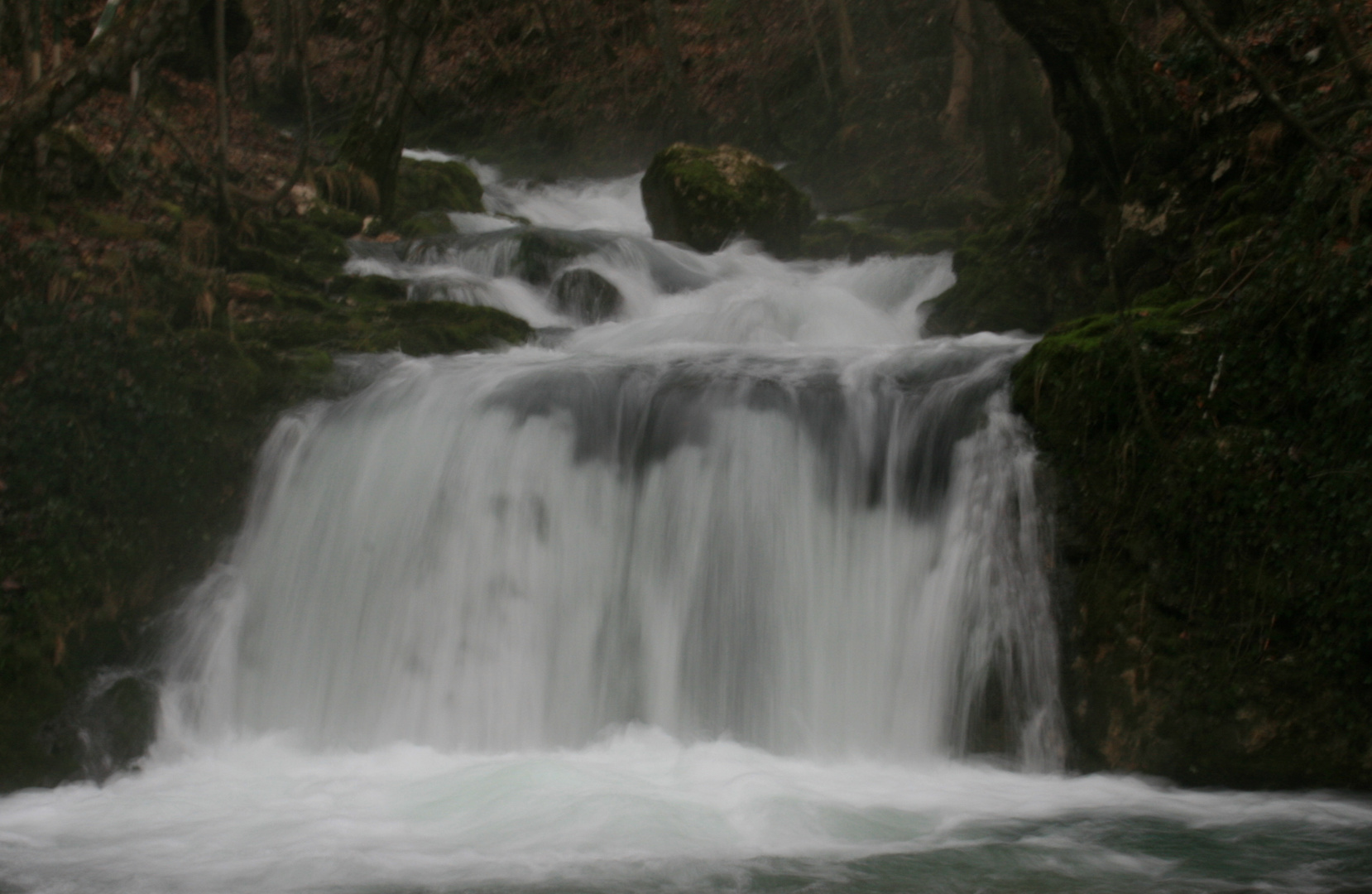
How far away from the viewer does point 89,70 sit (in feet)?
22.6

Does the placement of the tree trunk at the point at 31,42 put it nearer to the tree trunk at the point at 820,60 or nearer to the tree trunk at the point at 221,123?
the tree trunk at the point at 221,123

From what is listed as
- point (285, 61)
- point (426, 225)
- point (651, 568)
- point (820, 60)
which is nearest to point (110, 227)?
point (651, 568)

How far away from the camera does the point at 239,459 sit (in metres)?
7.79

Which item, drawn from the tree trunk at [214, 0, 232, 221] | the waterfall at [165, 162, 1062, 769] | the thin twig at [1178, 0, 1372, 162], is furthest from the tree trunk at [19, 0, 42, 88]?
the thin twig at [1178, 0, 1372, 162]

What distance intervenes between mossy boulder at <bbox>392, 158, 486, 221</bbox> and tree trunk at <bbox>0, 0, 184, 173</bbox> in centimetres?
799

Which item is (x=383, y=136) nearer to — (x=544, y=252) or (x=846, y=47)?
(x=544, y=252)

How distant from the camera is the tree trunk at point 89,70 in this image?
6.86m

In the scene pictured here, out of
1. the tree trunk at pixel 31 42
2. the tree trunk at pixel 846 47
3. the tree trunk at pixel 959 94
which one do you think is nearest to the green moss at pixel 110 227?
the tree trunk at pixel 31 42

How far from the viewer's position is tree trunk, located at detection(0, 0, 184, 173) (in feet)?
22.5

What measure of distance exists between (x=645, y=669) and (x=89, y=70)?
17.1 feet

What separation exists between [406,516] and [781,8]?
19.2 m

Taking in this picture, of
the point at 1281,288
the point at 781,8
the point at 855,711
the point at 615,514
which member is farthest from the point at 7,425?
the point at 781,8

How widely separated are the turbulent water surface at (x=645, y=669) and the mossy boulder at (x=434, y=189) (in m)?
7.64

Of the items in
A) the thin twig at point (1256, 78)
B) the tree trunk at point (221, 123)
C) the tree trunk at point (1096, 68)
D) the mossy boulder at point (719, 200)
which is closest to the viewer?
the thin twig at point (1256, 78)
